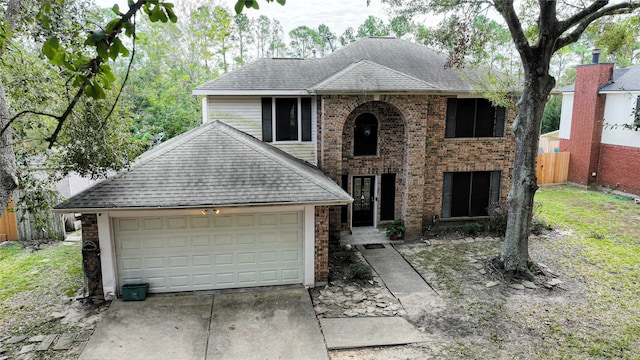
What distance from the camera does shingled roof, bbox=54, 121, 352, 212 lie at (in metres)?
8.38

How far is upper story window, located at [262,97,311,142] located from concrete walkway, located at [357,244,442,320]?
4.31 m

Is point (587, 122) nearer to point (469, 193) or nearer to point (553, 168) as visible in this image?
point (553, 168)

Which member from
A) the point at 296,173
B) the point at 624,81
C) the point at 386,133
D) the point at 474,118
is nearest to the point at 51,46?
the point at 296,173

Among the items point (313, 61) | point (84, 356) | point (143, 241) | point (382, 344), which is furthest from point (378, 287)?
point (313, 61)

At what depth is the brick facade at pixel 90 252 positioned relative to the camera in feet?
28.3

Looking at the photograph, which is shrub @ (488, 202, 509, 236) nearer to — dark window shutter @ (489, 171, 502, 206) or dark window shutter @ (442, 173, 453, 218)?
dark window shutter @ (489, 171, 502, 206)

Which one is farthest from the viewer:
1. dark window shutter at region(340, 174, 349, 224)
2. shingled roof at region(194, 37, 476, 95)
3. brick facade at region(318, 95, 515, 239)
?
dark window shutter at region(340, 174, 349, 224)

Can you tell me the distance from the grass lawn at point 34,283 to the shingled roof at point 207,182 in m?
2.40

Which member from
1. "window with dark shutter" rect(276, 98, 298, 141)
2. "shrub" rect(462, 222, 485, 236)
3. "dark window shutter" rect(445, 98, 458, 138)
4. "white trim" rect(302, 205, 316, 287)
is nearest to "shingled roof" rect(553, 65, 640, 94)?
"dark window shutter" rect(445, 98, 458, 138)

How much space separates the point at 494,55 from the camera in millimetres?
12727

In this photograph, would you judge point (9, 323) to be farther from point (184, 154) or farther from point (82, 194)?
point (184, 154)

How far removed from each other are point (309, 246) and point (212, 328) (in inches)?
111

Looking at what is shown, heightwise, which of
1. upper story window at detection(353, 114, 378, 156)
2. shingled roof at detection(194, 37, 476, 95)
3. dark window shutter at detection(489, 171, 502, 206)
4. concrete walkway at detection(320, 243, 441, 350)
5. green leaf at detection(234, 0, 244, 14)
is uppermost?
shingled roof at detection(194, 37, 476, 95)

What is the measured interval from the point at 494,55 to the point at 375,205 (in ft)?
20.1
